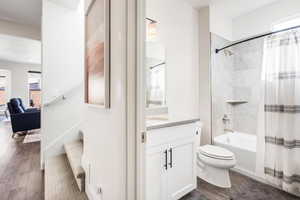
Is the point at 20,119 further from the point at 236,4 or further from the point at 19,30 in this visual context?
the point at 236,4

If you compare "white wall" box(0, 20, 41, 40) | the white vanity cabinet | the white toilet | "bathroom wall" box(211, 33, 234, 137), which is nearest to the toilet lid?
the white toilet

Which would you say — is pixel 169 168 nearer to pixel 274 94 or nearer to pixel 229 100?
pixel 274 94

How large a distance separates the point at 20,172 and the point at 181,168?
2386mm

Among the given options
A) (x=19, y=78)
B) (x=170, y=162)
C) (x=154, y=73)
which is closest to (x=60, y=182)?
(x=170, y=162)

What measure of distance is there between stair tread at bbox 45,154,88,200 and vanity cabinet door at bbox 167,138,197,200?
90 cm

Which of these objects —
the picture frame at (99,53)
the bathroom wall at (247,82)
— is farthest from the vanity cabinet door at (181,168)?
the bathroom wall at (247,82)

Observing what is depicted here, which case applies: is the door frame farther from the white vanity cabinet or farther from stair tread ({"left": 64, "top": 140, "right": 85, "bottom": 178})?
stair tread ({"left": 64, "top": 140, "right": 85, "bottom": 178})

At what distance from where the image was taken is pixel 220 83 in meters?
2.59

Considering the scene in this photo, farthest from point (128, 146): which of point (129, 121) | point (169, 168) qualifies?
point (169, 168)

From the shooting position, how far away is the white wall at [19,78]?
648 centimetres

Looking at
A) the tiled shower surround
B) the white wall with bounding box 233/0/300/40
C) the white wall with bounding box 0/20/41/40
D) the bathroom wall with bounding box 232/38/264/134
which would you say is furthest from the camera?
the white wall with bounding box 0/20/41/40

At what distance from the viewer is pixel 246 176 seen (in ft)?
6.75

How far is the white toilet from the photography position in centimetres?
164

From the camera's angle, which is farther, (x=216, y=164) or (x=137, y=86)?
(x=216, y=164)
